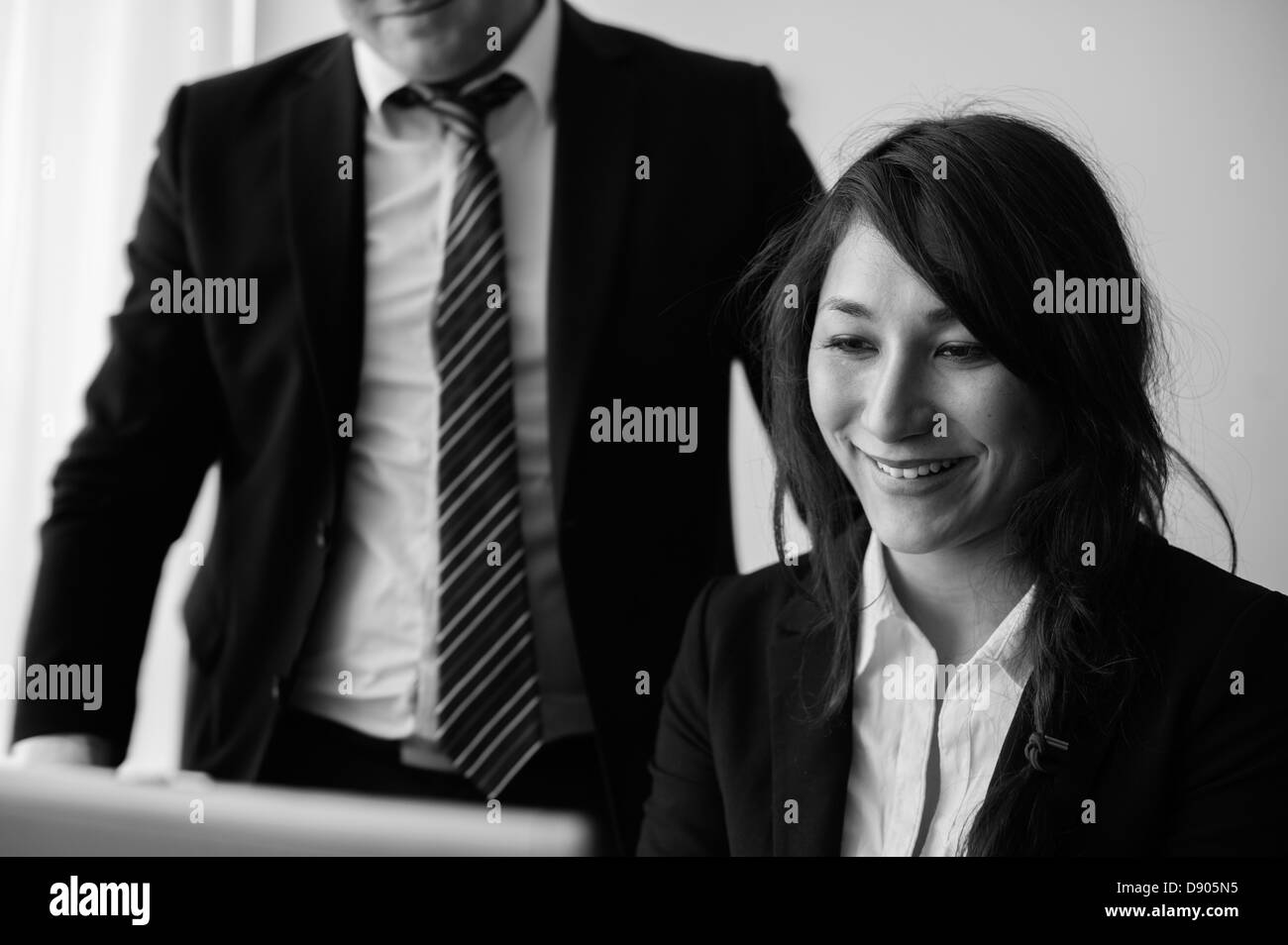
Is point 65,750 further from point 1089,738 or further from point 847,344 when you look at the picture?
point 1089,738

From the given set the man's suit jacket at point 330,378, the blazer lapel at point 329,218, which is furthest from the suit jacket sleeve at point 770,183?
the blazer lapel at point 329,218

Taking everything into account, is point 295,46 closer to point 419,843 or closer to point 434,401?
point 434,401

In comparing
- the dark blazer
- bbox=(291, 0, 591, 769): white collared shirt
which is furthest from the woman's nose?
bbox=(291, 0, 591, 769): white collared shirt

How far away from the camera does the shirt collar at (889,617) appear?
161 cm

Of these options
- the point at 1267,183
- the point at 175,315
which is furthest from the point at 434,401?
the point at 1267,183

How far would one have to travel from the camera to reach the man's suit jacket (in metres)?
1.97

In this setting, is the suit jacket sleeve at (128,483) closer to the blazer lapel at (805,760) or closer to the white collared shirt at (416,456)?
the white collared shirt at (416,456)

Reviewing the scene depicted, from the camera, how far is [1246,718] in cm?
142

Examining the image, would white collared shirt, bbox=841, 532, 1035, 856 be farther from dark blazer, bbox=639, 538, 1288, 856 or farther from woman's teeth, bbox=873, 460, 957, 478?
woman's teeth, bbox=873, 460, 957, 478

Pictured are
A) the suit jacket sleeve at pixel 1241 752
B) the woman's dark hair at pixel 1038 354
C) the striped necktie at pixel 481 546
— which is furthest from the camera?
the striped necktie at pixel 481 546

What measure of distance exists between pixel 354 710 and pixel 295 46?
0.99 meters

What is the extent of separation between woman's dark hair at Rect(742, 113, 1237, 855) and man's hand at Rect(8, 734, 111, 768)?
1.09m

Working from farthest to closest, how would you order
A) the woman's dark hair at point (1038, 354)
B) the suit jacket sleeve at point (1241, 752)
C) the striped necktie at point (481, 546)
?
1. the striped necktie at point (481, 546)
2. the woman's dark hair at point (1038, 354)
3. the suit jacket sleeve at point (1241, 752)

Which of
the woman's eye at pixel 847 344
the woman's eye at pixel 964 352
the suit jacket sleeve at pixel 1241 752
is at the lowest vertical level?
the suit jacket sleeve at pixel 1241 752
